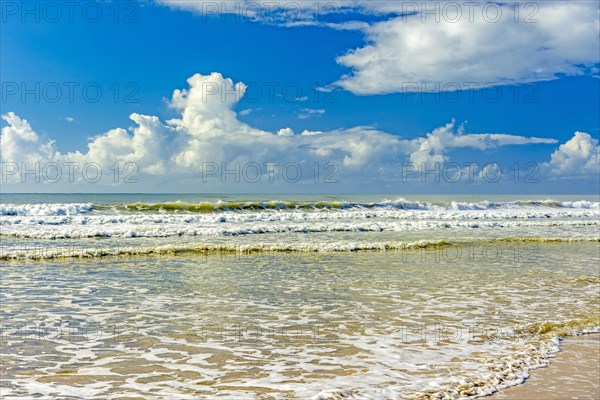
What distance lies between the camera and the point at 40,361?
6406 millimetres

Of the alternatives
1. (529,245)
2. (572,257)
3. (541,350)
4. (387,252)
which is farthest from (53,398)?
(529,245)

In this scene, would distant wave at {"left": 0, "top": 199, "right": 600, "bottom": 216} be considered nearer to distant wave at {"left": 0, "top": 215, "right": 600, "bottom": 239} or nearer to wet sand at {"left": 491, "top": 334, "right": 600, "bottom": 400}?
distant wave at {"left": 0, "top": 215, "right": 600, "bottom": 239}

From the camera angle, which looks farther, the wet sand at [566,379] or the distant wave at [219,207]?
the distant wave at [219,207]

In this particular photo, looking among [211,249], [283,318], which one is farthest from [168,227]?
[283,318]

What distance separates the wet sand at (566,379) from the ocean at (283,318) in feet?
0.58

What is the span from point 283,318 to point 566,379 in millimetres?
4597

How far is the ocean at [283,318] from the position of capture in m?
Answer: 5.83

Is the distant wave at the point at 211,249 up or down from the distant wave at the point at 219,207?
down

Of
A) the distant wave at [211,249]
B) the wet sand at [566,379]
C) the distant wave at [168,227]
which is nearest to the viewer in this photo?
the wet sand at [566,379]

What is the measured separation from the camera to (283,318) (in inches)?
348

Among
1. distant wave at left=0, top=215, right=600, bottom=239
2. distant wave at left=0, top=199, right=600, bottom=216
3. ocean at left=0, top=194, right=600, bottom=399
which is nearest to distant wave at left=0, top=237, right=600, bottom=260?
ocean at left=0, top=194, right=600, bottom=399

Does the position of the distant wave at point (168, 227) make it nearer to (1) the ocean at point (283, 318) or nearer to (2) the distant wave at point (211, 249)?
(1) the ocean at point (283, 318)

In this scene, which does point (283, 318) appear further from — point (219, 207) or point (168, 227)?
point (219, 207)

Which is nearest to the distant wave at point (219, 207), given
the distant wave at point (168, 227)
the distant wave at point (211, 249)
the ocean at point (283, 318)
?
the distant wave at point (168, 227)
